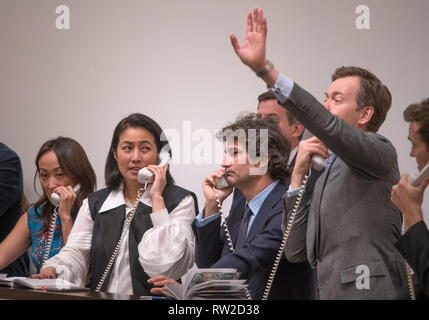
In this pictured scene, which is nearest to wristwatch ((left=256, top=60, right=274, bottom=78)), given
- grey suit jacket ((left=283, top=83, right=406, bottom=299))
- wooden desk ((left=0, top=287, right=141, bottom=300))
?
grey suit jacket ((left=283, top=83, right=406, bottom=299))

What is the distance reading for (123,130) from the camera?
3.34 m

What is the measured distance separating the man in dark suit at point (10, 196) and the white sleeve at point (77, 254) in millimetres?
575

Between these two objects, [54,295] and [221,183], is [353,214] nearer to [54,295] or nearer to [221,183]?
[221,183]

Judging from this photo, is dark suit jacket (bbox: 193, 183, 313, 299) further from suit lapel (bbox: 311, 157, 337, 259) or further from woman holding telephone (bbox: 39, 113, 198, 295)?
suit lapel (bbox: 311, 157, 337, 259)

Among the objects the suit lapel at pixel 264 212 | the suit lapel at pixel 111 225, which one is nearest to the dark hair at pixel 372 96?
the suit lapel at pixel 264 212

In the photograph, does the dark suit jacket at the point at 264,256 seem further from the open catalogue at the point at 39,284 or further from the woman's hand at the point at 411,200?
the woman's hand at the point at 411,200

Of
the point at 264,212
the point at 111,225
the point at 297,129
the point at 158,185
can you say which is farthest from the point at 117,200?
the point at 297,129

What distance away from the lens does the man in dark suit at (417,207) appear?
1859 mm

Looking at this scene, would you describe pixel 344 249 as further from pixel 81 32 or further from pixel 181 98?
pixel 81 32

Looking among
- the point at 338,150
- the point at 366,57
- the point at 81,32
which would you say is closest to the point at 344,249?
the point at 338,150

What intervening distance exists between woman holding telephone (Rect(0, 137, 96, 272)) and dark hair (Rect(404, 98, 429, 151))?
206 cm

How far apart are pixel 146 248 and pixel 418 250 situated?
1391 millimetres

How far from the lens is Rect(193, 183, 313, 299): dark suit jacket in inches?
102

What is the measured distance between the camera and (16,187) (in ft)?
11.9
